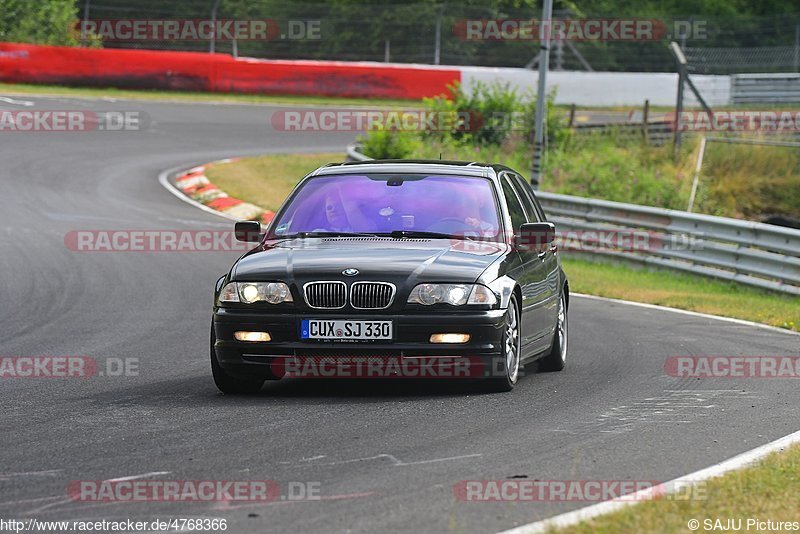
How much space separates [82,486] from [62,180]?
61.7 feet

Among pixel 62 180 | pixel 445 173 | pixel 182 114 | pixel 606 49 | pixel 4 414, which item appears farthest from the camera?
pixel 606 49

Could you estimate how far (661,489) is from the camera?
5.92 m

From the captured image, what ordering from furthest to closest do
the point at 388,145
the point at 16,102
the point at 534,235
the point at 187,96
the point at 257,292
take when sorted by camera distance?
1. the point at 187,96
2. the point at 16,102
3. the point at 388,145
4. the point at 534,235
5. the point at 257,292

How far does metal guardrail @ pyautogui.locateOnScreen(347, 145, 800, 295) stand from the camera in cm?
1738

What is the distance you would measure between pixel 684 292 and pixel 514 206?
7.99 m

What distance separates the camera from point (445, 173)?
966 centimetres

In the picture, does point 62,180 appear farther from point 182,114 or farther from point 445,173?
point 445,173

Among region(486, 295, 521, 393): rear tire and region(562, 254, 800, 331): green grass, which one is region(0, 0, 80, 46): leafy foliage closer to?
region(562, 254, 800, 331): green grass

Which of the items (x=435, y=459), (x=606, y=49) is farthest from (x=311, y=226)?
(x=606, y=49)
